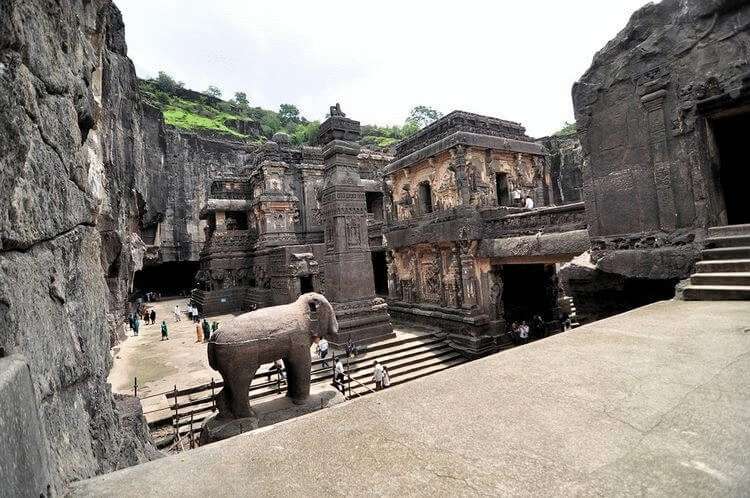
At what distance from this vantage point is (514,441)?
1.66 meters

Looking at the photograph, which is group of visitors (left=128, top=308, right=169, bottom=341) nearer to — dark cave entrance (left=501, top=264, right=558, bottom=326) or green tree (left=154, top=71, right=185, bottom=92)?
dark cave entrance (left=501, top=264, right=558, bottom=326)

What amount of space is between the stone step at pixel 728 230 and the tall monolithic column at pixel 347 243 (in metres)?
7.60

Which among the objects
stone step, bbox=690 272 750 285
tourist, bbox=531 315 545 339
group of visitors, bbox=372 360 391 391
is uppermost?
stone step, bbox=690 272 750 285

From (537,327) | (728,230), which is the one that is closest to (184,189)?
(537,327)

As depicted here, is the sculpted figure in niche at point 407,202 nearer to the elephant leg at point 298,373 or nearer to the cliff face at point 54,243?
the elephant leg at point 298,373

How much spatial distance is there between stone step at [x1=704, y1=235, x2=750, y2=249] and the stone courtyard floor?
6950mm

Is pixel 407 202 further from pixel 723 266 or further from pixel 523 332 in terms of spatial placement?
pixel 723 266

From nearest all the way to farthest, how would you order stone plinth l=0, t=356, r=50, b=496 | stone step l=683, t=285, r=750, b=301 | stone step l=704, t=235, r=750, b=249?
stone plinth l=0, t=356, r=50, b=496
stone step l=683, t=285, r=750, b=301
stone step l=704, t=235, r=750, b=249

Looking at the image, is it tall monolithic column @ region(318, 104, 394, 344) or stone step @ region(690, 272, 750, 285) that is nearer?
stone step @ region(690, 272, 750, 285)

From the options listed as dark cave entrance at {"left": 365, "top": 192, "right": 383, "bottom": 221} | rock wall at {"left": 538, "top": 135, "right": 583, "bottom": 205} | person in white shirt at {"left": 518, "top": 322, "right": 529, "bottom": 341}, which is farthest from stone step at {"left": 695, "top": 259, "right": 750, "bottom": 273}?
rock wall at {"left": 538, "top": 135, "right": 583, "bottom": 205}

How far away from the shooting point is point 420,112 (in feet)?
146

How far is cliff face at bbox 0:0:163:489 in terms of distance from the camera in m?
1.31

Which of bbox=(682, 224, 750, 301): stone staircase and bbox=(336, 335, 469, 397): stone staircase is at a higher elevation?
bbox=(682, 224, 750, 301): stone staircase

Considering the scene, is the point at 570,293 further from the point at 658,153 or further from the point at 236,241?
the point at 236,241
